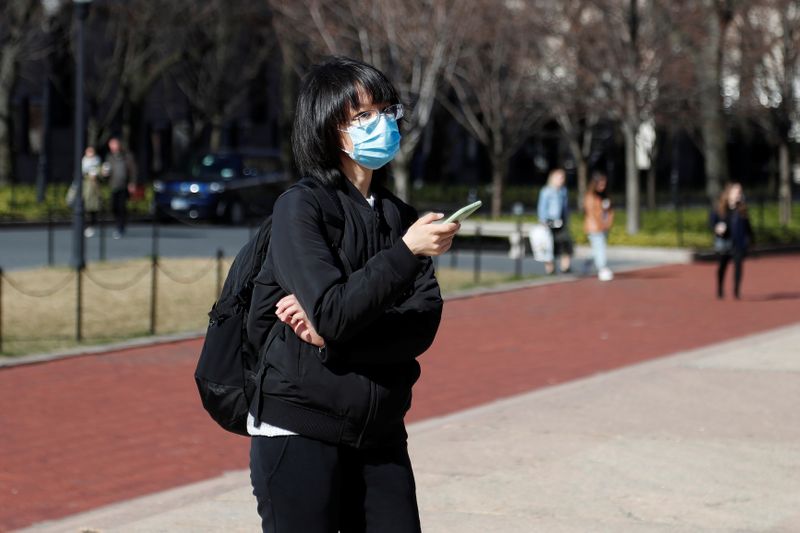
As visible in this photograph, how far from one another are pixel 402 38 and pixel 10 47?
1118cm

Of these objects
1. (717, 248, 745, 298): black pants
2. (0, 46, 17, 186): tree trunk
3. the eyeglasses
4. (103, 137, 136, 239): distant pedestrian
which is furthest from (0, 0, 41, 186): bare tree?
the eyeglasses

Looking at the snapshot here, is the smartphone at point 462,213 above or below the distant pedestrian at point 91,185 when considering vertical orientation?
below

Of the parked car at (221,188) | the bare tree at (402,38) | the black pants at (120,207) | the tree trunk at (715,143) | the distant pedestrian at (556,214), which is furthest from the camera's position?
the tree trunk at (715,143)

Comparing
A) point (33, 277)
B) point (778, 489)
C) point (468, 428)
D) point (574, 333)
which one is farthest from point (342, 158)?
point (33, 277)

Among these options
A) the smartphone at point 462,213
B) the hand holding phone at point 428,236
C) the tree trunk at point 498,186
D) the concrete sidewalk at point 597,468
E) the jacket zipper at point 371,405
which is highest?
the tree trunk at point 498,186

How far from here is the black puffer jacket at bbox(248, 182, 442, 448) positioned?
3.52 metres

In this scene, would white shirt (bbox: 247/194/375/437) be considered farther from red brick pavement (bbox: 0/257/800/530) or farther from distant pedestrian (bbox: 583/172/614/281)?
distant pedestrian (bbox: 583/172/614/281)

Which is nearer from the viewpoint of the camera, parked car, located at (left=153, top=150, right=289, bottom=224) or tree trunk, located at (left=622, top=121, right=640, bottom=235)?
tree trunk, located at (left=622, top=121, right=640, bottom=235)

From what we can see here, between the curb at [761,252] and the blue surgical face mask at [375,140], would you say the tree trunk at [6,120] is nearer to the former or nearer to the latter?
the curb at [761,252]

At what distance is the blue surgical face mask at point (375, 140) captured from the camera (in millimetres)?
3688

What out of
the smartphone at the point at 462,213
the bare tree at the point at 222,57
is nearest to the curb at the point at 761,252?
the bare tree at the point at 222,57

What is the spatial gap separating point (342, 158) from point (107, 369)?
27.1 feet

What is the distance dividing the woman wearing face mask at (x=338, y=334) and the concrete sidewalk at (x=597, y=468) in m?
2.64

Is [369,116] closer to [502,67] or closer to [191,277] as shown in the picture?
[191,277]
